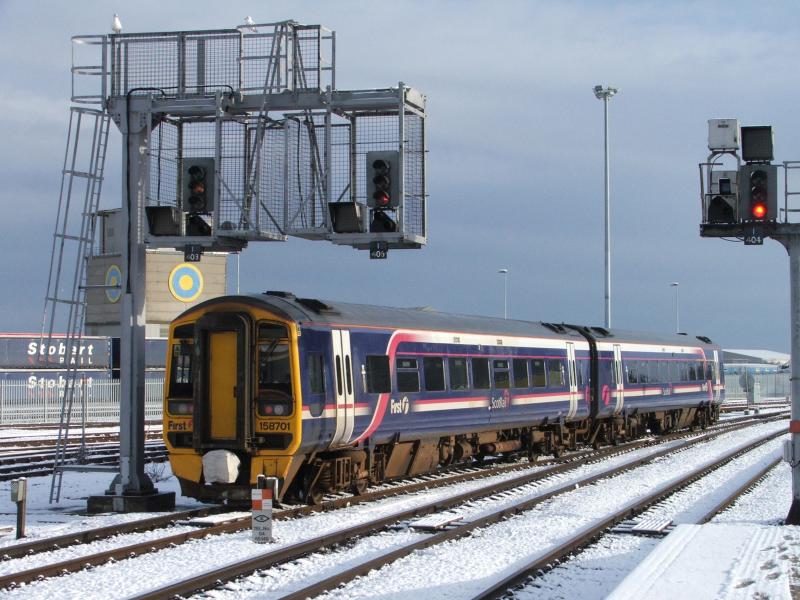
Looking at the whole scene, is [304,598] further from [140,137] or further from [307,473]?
[140,137]

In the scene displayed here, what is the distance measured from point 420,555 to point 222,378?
4880mm

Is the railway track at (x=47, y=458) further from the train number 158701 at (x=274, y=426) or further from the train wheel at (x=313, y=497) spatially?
the train number 158701 at (x=274, y=426)

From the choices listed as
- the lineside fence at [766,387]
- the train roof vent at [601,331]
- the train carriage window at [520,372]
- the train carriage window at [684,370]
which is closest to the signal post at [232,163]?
the train carriage window at [520,372]

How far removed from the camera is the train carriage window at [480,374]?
21156mm

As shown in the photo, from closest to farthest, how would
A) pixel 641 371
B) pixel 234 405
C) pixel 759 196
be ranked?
pixel 759 196, pixel 234 405, pixel 641 371

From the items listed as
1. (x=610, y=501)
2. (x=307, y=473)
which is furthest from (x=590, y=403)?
(x=307, y=473)

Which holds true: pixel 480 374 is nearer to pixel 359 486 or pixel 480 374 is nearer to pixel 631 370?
pixel 359 486

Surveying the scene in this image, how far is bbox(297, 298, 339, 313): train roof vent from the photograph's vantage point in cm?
1642

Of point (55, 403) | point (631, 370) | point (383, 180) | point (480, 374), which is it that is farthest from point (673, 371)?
point (55, 403)

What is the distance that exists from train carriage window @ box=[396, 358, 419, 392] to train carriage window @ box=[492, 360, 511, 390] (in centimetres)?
345

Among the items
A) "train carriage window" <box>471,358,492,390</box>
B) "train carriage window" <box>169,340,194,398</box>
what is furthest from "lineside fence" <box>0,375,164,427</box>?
"train carriage window" <box>169,340,194,398</box>

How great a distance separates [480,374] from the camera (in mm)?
21375

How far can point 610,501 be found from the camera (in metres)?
17.3

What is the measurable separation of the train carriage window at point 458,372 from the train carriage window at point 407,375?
4.60 feet
